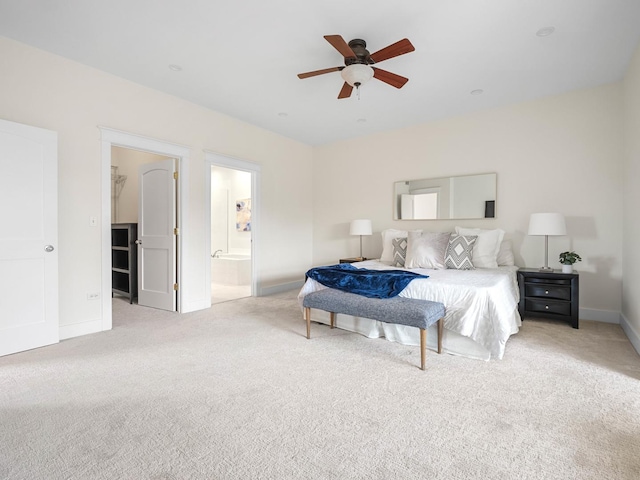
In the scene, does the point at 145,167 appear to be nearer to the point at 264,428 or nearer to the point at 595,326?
the point at 264,428

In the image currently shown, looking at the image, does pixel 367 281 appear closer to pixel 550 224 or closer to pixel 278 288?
pixel 550 224

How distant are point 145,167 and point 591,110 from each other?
559 cm

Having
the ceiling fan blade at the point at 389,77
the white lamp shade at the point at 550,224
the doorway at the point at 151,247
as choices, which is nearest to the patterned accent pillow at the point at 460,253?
the white lamp shade at the point at 550,224

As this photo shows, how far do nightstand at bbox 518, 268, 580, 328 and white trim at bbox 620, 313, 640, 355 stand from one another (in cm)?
40

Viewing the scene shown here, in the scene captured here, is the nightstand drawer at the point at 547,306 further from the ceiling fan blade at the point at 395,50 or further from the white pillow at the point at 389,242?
the ceiling fan blade at the point at 395,50

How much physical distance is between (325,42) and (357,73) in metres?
0.40

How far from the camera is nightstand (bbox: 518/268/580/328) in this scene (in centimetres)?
351

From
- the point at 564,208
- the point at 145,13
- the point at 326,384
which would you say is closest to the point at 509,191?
the point at 564,208

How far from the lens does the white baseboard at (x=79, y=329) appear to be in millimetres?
3188

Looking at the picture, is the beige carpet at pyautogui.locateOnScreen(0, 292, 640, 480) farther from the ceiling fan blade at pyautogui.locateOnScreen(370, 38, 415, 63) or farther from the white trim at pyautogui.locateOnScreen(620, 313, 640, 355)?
the ceiling fan blade at pyautogui.locateOnScreen(370, 38, 415, 63)

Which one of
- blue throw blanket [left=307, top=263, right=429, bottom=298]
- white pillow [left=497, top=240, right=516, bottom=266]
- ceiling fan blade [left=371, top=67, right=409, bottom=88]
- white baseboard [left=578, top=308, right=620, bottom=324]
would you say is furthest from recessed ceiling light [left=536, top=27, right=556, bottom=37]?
white baseboard [left=578, top=308, right=620, bottom=324]

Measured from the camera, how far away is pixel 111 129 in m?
3.49

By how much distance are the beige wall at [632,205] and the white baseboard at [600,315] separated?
7.6 inches

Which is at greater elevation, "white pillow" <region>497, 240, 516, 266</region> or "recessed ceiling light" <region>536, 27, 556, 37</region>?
"recessed ceiling light" <region>536, 27, 556, 37</region>
